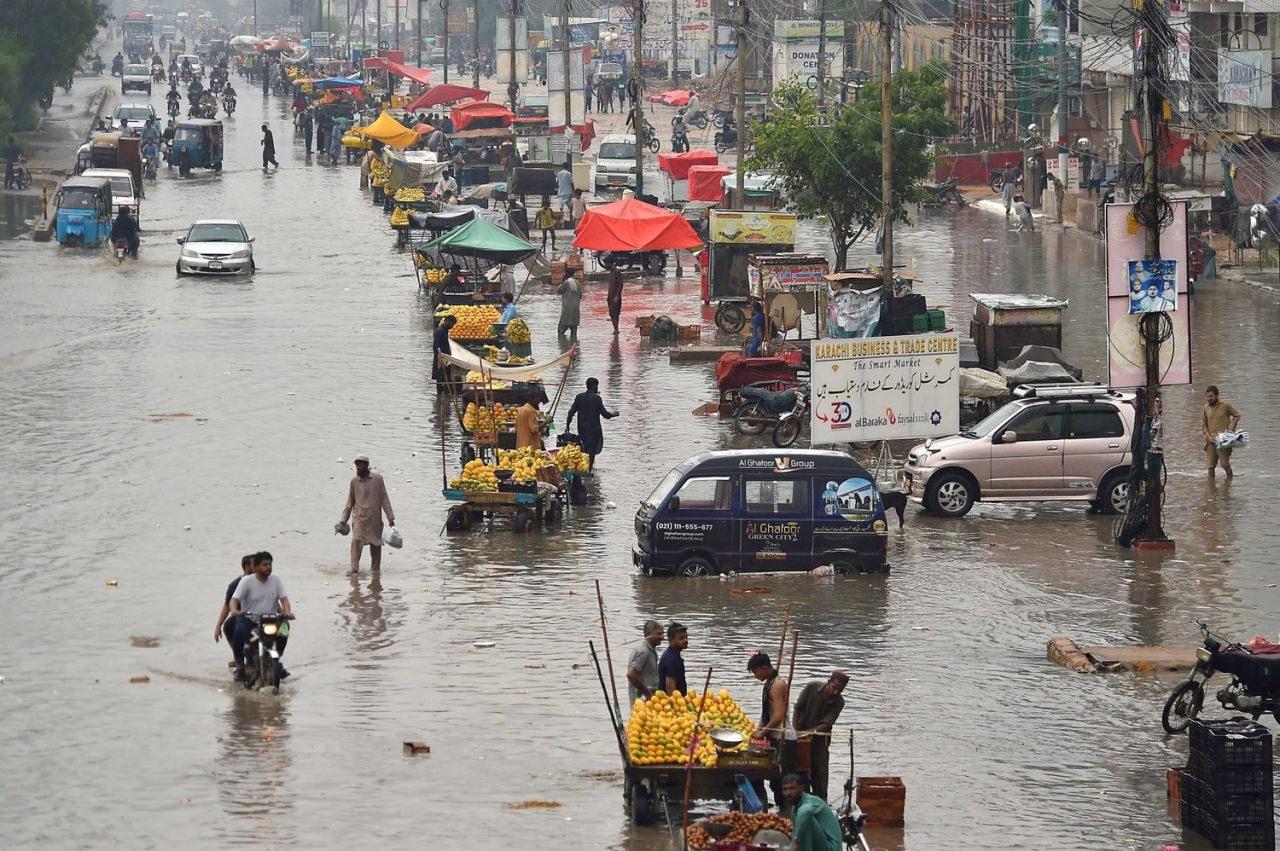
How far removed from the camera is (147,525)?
2166 centimetres

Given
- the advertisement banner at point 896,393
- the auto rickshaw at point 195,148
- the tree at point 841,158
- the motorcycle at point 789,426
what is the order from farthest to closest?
the auto rickshaw at point 195,148
the tree at point 841,158
the motorcycle at point 789,426
the advertisement banner at point 896,393

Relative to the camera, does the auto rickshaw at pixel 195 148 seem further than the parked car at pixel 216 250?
Yes

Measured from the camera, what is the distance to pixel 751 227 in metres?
37.8

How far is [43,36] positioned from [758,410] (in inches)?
2141

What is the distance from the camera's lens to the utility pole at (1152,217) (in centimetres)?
2105

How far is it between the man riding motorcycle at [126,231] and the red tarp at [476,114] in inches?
925

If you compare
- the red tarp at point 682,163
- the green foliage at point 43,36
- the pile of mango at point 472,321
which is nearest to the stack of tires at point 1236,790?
the pile of mango at point 472,321

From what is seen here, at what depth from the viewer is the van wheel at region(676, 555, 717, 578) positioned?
19812 mm

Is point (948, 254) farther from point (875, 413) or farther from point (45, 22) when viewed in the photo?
point (45, 22)

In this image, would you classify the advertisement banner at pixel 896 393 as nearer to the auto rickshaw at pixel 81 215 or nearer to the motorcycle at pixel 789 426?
the motorcycle at pixel 789 426

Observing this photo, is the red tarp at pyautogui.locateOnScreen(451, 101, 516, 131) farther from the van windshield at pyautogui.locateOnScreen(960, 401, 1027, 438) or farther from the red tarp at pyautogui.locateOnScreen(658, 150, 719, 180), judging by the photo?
the van windshield at pyautogui.locateOnScreen(960, 401, 1027, 438)

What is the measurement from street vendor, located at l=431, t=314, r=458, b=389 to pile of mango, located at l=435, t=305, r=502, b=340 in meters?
0.28

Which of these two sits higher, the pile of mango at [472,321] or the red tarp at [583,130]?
the red tarp at [583,130]

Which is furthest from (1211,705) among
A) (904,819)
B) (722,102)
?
(722,102)
